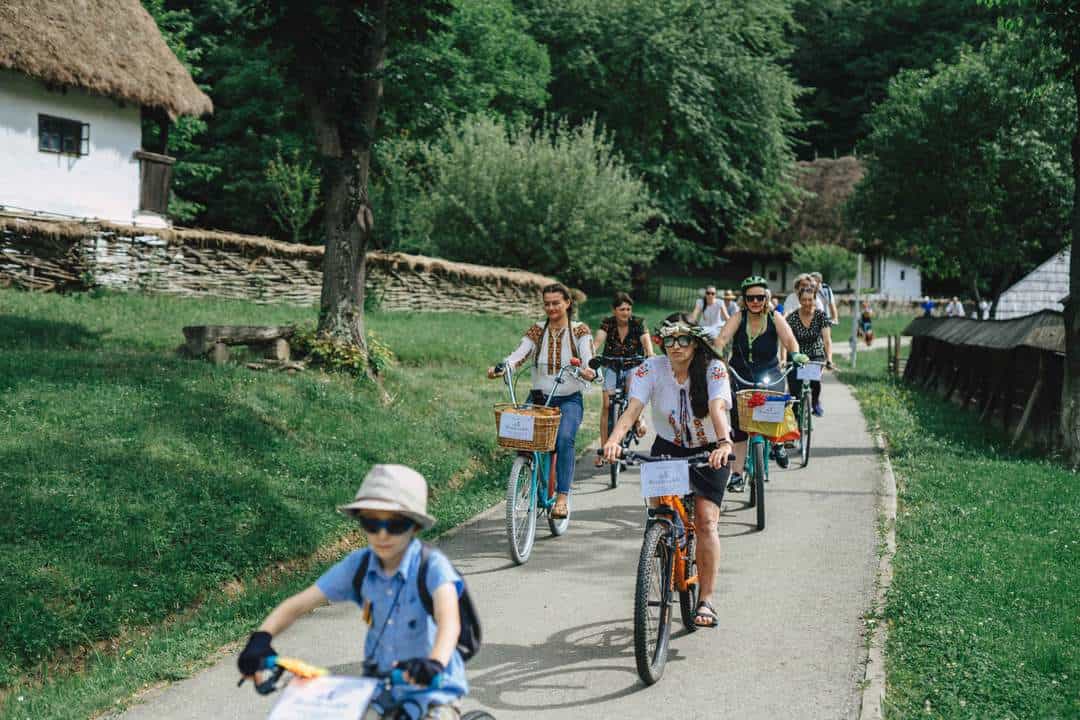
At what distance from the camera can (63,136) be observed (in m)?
25.2

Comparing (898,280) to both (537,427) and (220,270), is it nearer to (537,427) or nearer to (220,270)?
(220,270)

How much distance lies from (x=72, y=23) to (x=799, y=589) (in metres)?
22.3

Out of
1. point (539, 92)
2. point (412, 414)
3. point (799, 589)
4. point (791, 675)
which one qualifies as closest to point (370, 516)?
point (791, 675)

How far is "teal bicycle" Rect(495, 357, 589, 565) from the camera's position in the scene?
842cm

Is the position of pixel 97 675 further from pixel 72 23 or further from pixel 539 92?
pixel 539 92

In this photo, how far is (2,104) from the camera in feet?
78.3

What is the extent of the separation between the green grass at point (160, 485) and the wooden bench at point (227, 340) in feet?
1.19

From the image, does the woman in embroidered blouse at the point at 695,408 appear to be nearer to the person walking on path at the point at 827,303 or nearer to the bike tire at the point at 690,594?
the bike tire at the point at 690,594

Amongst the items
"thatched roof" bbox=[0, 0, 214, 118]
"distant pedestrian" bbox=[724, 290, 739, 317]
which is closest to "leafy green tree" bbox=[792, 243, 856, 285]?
"distant pedestrian" bbox=[724, 290, 739, 317]

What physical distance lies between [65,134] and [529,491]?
2084 cm

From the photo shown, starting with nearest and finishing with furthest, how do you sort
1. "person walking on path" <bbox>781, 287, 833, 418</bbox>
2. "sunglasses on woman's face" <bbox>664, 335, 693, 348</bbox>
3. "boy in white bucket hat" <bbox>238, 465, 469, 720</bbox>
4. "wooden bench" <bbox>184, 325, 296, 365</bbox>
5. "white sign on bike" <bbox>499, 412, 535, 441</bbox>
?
"boy in white bucket hat" <bbox>238, 465, 469, 720</bbox> → "sunglasses on woman's face" <bbox>664, 335, 693, 348</bbox> → "white sign on bike" <bbox>499, 412, 535, 441</bbox> → "person walking on path" <bbox>781, 287, 833, 418</bbox> → "wooden bench" <bbox>184, 325, 296, 365</bbox>

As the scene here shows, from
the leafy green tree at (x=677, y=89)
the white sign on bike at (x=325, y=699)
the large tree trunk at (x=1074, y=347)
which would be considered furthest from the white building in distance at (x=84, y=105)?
the white sign on bike at (x=325, y=699)

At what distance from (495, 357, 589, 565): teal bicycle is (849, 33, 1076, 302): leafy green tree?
2102cm

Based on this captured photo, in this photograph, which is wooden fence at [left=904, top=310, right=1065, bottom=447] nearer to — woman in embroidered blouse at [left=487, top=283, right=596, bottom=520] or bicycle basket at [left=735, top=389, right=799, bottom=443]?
bicycle basket at [left=735, top=389, right=799, bottom=443]
